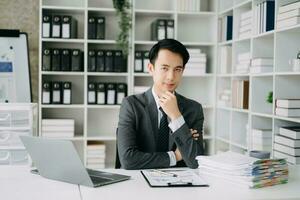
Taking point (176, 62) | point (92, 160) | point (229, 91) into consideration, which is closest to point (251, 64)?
point (229, 91)

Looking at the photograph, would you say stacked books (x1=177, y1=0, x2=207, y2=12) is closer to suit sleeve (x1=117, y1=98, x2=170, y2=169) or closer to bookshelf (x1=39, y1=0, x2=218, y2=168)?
bookshelf (x1=39, y1=0, x2=218, y2=168)

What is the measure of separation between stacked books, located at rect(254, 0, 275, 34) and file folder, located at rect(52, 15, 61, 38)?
2.04 meters

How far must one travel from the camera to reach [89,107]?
15.3 ft

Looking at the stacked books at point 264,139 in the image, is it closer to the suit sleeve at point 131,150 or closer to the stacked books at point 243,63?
the stacked books at point 243,63

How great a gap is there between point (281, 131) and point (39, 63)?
2.60 meters

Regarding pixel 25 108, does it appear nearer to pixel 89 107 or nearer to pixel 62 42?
pixel 89 107

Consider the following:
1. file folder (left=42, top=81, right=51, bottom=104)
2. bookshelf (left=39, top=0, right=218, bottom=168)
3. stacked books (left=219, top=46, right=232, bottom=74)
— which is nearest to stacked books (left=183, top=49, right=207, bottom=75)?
bookshelf (left=39, top=0, right=218, bottom=168)

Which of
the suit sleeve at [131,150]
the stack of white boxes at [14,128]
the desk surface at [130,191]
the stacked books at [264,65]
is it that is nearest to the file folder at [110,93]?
the stack of white boxes at [14,128]

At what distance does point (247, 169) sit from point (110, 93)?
3.01 meters

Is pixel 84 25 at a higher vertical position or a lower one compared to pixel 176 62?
higher

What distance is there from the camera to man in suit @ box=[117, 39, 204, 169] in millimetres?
2523

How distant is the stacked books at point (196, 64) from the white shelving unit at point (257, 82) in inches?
8.3

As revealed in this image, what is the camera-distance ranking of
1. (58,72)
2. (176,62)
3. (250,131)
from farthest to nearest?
1. (58,72)
2. (250,131)
3. (176,62)

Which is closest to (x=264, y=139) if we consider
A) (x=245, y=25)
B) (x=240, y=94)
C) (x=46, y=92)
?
(x=240, y=94)
